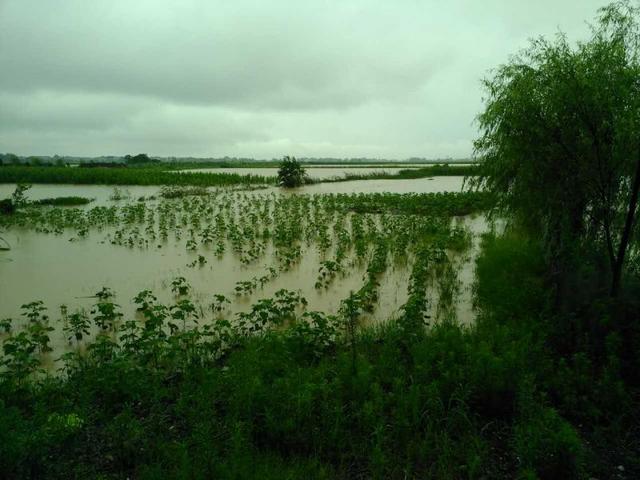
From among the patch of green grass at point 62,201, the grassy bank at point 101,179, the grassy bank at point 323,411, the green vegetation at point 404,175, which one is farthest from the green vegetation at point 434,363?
the green vegetation at point 404,175

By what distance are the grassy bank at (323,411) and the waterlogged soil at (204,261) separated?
1.81 m

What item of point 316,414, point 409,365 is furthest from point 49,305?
point 409,365

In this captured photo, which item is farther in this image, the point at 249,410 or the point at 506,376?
the point at 506,376

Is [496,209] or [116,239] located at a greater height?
[496,209]

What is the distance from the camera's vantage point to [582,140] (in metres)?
6.32

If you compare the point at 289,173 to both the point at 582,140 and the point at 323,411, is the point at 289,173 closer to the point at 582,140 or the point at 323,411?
the point at 582,140

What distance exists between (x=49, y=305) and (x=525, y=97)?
990 cm

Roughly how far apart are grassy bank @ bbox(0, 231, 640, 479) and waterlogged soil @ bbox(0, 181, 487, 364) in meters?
1.81

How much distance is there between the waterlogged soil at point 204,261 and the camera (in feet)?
27.0

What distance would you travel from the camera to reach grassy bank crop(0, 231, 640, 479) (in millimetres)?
3533

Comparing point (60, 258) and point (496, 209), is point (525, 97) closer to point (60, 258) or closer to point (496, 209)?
point (496, 209)

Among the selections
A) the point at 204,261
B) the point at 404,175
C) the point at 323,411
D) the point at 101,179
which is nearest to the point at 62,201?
the point at 101,179

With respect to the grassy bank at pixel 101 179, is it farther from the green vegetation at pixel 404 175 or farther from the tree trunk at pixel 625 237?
the tree trunk at pixel 625 237

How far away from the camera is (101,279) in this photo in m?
9.64
